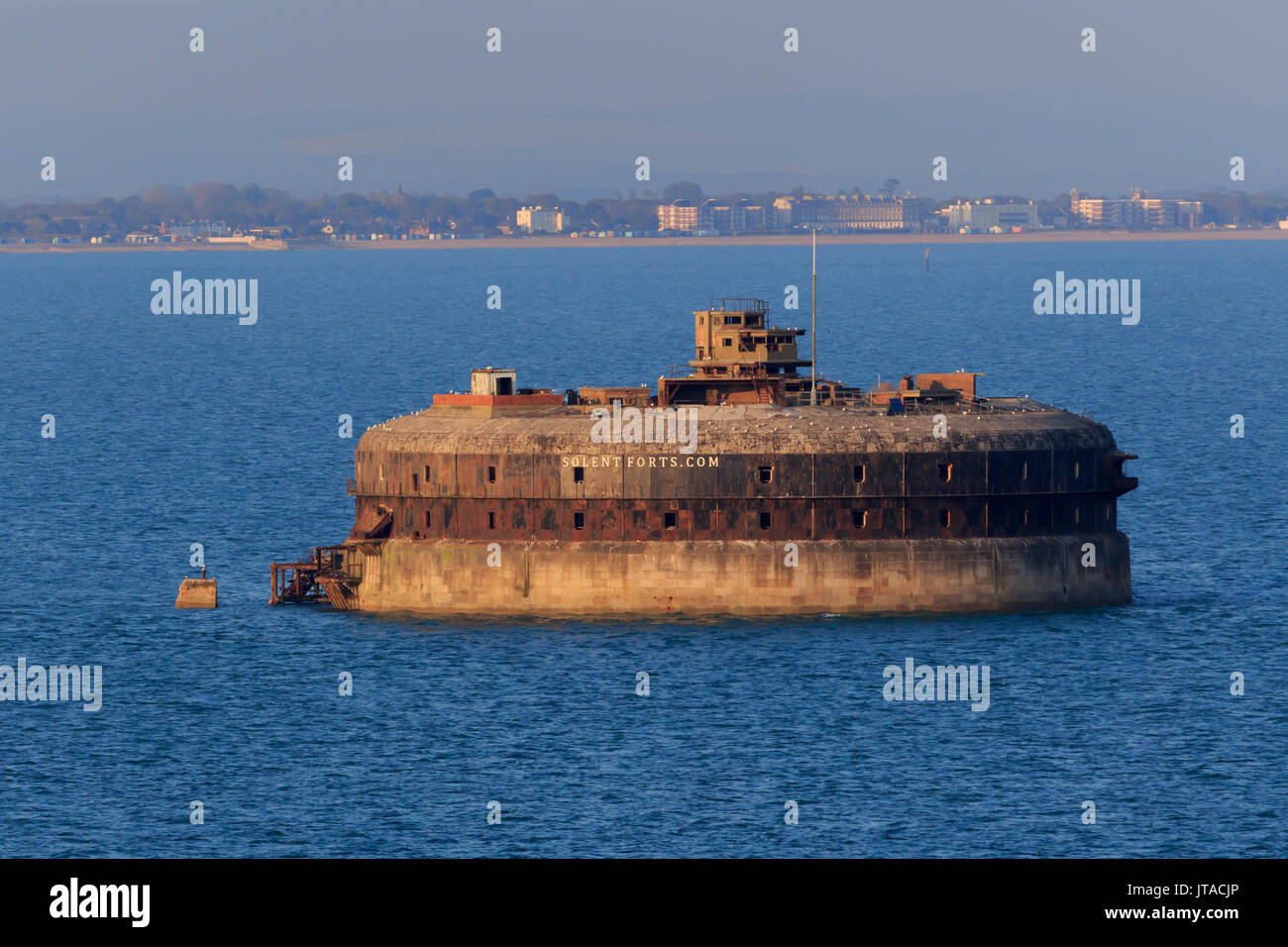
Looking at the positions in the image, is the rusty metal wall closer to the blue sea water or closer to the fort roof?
the fort roof

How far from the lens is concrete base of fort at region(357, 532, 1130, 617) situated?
89.6 m

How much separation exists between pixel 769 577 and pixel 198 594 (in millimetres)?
25675

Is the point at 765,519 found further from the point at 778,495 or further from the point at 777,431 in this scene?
the point at 777,431

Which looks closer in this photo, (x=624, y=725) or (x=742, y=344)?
(x=624, y=725)

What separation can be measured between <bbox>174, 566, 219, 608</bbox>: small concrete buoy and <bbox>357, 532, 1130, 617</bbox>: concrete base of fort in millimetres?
12591

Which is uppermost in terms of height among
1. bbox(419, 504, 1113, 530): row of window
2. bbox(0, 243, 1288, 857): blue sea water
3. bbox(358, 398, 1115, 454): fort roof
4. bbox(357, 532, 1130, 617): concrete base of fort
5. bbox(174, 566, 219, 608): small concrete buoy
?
bbox(358, 398, 1115, 454): fort roof

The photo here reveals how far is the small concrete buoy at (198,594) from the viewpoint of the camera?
322 ft

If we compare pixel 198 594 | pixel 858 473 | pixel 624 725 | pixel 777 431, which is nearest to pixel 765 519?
pixel 777 431

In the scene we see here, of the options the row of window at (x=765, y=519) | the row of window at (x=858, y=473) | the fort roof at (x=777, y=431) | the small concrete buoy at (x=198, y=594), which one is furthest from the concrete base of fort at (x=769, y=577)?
the small concrete buoy at (x=198, y=594)

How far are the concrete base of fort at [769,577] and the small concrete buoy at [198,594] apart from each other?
12591 mm

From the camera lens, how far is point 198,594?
98.3 metres

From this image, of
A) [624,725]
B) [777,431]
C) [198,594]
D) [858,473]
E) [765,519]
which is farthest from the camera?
[198,594]

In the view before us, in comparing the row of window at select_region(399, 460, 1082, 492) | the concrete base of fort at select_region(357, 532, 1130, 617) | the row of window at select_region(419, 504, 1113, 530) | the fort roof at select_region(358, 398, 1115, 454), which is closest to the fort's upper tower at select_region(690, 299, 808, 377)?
the fort roof at select_region(358, 398, 1115, 454)
